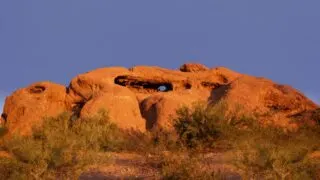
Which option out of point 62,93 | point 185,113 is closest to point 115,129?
point 185,113

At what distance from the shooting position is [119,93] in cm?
2458

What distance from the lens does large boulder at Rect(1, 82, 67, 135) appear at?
2477 cm

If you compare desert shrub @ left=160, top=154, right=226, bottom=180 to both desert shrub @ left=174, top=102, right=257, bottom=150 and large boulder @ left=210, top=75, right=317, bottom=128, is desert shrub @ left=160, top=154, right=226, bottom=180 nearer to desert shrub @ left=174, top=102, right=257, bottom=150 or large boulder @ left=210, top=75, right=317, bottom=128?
desert shrub @ left=174, top=102, right=257, bottom=150

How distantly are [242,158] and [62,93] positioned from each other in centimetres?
1876

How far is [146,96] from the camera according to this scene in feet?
87.5

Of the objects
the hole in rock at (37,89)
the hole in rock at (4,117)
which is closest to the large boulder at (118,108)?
the hole in rock at (37,89)

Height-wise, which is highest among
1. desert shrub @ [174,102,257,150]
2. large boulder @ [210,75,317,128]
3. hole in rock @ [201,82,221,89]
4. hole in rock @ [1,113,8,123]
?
hole in rock @ [201,82,221,89]

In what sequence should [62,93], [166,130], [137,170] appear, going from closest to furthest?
[137,170]
[166,130]
[62,93]

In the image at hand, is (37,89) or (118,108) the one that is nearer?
(118,108)

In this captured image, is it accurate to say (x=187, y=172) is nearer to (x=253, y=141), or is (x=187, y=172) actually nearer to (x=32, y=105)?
(x=253, y=141)

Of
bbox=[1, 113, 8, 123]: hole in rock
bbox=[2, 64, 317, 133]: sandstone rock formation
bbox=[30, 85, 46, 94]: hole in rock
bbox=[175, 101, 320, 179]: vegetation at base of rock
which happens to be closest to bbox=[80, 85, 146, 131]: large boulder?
bbox=[2, 64, 317, 133]: sandstone rock formation

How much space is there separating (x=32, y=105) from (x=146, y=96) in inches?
233

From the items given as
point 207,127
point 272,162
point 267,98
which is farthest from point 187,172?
point 267,98

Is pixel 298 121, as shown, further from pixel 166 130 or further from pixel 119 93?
pixel 119 93
